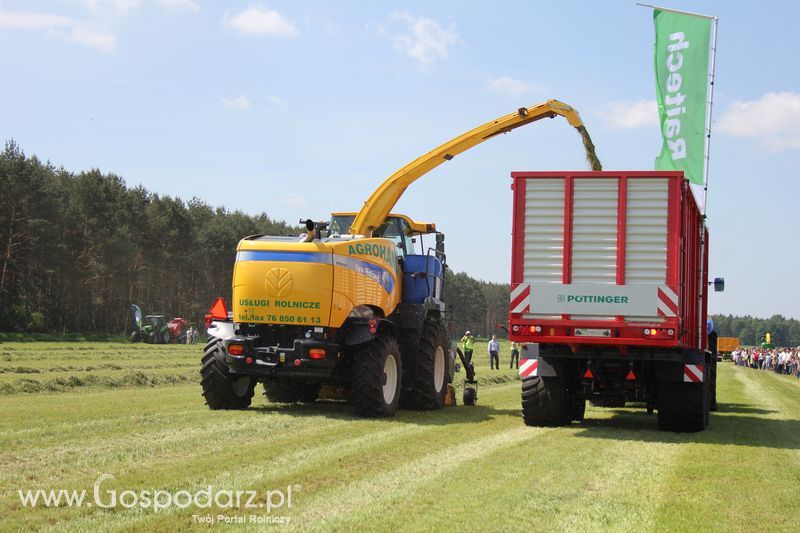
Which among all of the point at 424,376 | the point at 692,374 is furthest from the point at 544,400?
the point at 424,376

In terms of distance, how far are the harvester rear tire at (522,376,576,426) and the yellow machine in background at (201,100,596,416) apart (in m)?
2.17

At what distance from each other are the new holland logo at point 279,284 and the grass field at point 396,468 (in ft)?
5.95

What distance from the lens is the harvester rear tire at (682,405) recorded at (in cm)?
1263

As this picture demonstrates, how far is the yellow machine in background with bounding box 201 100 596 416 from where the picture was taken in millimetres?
12953

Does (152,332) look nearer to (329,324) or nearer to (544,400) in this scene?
(329,324)

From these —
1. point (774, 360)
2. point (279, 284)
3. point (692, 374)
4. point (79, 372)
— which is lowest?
point (774, 360)

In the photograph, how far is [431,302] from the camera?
52.2 feet

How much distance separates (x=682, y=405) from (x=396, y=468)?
5952mm

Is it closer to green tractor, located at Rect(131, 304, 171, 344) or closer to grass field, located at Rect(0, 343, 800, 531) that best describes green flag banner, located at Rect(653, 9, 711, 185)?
grass field, located at Rect(0, 343, 800, 531)

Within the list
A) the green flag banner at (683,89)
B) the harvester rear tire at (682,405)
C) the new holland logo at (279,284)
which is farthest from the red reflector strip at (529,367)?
the green flag banner at (683,89)

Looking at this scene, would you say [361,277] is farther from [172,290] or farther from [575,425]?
[172,290]

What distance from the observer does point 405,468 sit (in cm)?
841

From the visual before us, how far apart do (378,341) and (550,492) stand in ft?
21.2

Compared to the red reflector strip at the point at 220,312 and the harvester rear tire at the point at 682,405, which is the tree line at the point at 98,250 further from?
the harvester rear tire at the point at 682,405
